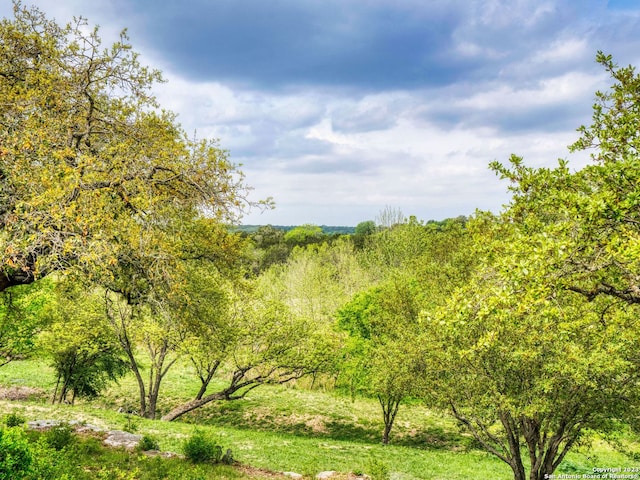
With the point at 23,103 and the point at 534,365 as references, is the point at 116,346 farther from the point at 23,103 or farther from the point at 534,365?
the point at 534,365

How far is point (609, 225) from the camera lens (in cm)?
731

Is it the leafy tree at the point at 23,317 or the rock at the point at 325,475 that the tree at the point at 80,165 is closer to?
the rock at the point at 325,475

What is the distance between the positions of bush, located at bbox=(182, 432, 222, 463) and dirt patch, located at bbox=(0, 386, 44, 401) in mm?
27676

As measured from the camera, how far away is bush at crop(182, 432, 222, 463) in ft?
43.9

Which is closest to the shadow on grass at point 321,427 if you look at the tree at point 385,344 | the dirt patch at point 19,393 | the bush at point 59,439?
the tree at point 385,344

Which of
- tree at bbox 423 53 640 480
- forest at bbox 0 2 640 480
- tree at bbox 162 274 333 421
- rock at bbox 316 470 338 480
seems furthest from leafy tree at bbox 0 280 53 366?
tree at bbox 423 53 640 480

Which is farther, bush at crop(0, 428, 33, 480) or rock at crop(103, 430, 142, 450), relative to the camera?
rock at crop(103, 430, 142, 450)

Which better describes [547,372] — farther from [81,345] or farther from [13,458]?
[81,345]

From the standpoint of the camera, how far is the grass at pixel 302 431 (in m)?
18.4

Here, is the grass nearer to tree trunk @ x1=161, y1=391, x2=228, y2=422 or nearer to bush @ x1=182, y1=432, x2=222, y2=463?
bush @ x1=182, y1=432, x2=222, y2=463

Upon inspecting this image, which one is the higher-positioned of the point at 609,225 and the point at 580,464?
the point at 609,225

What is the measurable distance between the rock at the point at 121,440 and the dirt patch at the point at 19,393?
78.7 ft

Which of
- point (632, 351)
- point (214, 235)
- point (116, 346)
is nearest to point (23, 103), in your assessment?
point (214, 235)

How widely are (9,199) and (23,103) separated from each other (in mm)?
2298
